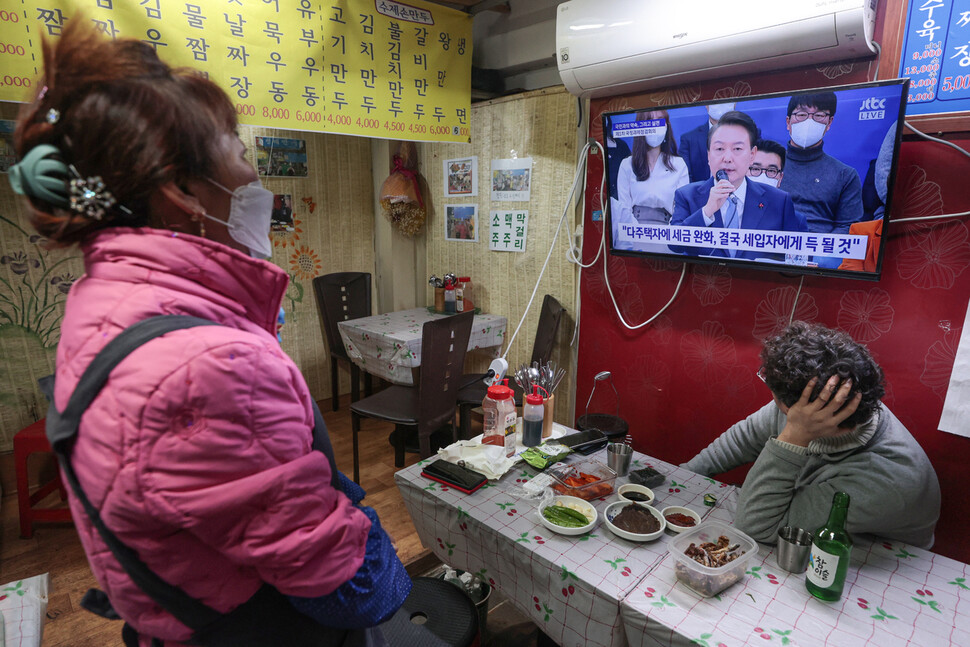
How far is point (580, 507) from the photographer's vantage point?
1.44m

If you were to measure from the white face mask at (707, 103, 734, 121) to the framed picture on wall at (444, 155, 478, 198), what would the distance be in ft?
5.81

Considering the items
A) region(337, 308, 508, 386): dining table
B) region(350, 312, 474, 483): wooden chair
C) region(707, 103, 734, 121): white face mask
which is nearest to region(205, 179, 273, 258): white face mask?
region(350, 312, 474, 483): wooden chair

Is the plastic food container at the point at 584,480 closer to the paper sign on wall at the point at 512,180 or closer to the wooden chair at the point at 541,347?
the wooden chair at the point at 541,347

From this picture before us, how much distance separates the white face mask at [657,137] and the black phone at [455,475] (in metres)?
1.60

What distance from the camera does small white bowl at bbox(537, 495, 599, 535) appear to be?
1.33 meters

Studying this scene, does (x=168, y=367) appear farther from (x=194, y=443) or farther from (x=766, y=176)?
(x=766, y=176)

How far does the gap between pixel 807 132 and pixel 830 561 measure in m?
1.44

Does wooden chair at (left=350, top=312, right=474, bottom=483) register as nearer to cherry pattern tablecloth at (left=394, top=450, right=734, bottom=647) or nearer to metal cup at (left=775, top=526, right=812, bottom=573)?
cherry pattern tablecloth at (left=394, top=450, right=734, bottom=647)

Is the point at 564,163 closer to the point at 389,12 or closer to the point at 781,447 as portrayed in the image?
the point at 389,12

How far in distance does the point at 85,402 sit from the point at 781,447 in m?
1.48

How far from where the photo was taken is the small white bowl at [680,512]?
4.46ft

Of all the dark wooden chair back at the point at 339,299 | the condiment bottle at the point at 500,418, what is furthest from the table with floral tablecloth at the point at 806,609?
the dark wooden chair back at the point at 339,299

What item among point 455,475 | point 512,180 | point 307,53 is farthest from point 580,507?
point 512,180

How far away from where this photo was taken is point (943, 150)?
1724mm
